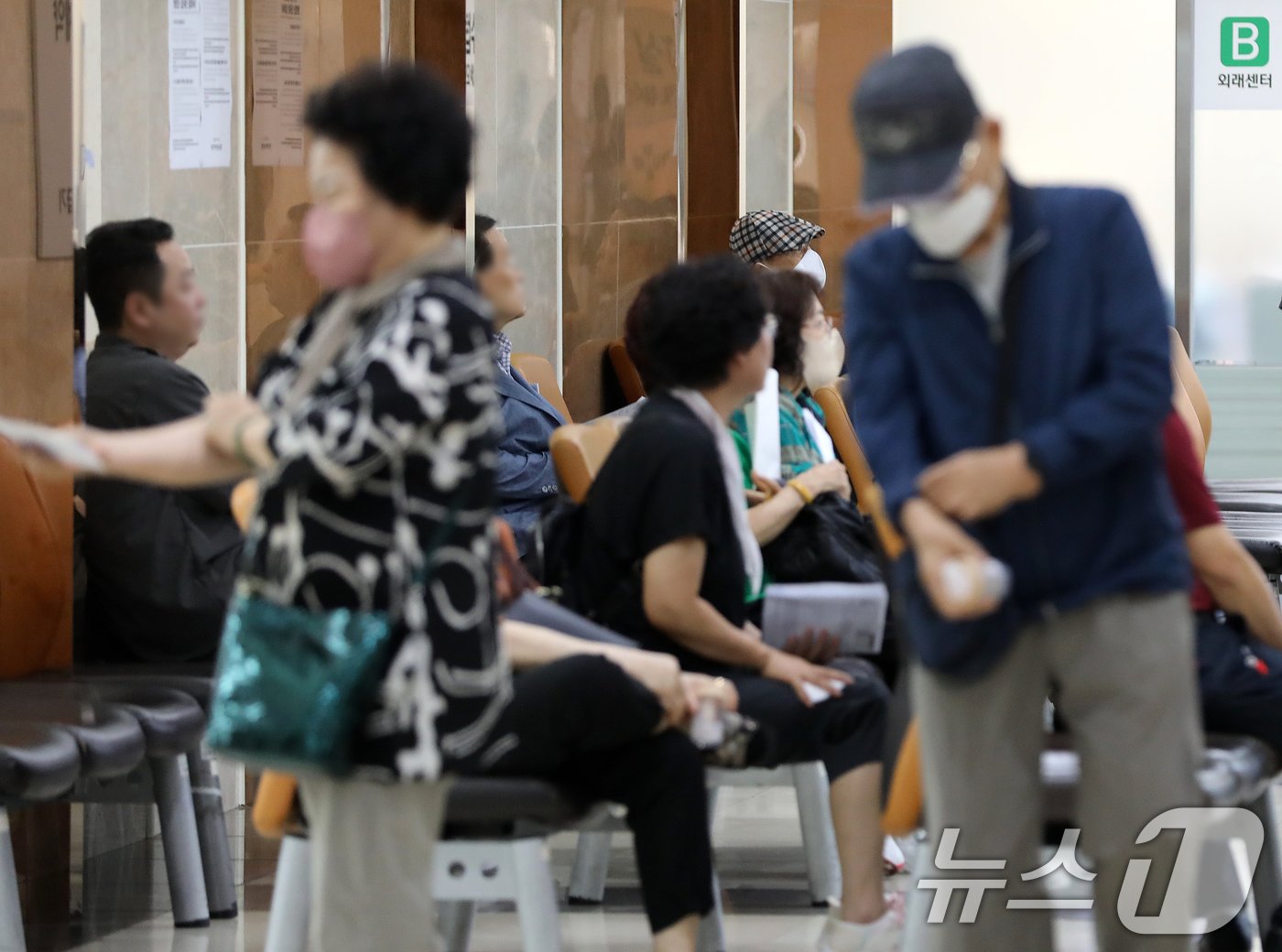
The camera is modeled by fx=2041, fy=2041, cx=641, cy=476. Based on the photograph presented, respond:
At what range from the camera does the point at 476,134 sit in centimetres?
220

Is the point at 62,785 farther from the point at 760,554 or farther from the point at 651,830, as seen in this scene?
the point at 760,554

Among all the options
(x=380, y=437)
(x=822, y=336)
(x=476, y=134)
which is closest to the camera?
(x=380, y=437)

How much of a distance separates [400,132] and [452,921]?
1445 mm

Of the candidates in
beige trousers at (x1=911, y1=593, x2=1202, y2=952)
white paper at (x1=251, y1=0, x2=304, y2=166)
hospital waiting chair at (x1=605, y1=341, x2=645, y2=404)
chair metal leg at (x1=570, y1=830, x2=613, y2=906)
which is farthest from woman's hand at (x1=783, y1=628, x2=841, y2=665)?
hospital waiting chair at (x1=605, y1=341, x2=645, y2=404)

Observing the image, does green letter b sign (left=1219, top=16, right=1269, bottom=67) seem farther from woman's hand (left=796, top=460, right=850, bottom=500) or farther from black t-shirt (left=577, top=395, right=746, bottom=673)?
black t-shirt (left=577, top=395, right=746, bottom=673)

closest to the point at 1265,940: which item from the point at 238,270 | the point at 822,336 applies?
the point at 822,336

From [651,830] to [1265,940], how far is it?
123cm

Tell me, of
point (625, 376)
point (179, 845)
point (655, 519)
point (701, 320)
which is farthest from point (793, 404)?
point (625, 376)

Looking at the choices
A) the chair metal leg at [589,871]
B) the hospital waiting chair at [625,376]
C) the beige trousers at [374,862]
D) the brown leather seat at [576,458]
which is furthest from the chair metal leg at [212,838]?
the hospital waiting chair at [625,376]

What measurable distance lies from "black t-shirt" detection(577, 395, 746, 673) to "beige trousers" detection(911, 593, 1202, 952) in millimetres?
921

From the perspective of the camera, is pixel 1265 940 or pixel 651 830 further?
pixel 1265 940

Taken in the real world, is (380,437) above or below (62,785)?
above

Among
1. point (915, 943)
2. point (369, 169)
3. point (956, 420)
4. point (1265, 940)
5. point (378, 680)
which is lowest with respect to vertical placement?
point (1265, 940)

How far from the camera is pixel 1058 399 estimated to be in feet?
7.61
